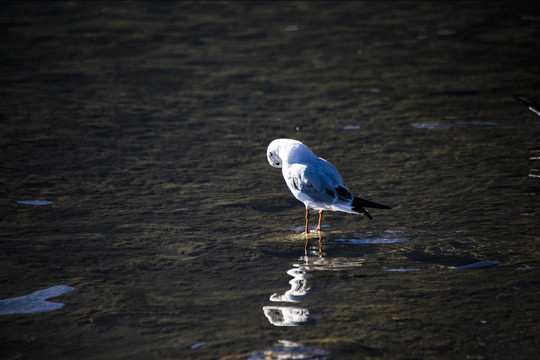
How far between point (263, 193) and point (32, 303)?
10.2 ft

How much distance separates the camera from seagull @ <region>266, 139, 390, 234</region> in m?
5.95

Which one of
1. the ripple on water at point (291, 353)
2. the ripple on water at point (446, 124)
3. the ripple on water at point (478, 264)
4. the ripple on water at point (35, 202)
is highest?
the ripple on water at point (35, 202)

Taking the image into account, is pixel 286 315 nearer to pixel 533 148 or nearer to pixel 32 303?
pixel 32 303

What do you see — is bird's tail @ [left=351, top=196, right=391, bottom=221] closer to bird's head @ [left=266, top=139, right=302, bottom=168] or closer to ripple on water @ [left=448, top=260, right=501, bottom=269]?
ripple on water @ [left=448, top=260, right=501, bottom=269]

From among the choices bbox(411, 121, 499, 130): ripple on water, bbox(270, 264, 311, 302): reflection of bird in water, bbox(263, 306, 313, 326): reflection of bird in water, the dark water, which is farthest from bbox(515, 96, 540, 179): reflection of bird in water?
bbox(263, 306, 313, 326): reflection of bird in water

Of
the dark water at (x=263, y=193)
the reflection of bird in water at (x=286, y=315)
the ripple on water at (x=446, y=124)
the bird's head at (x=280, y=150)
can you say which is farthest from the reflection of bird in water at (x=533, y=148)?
the reflection of bird in water at (x=286, y=315)

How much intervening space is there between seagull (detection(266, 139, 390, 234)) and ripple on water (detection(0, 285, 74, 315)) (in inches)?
93.6

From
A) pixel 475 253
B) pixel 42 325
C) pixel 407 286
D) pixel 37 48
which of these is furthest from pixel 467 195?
pixel 37 48

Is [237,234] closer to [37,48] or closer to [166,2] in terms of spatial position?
[37,48]

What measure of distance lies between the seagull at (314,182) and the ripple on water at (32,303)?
238 centimetres

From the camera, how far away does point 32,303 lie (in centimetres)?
500

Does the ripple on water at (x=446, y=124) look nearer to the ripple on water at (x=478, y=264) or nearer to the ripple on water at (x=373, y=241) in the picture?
the ripple on water at (x=373, y=241)

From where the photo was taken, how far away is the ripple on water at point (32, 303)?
4902 millimetres

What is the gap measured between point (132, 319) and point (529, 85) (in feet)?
28.8
